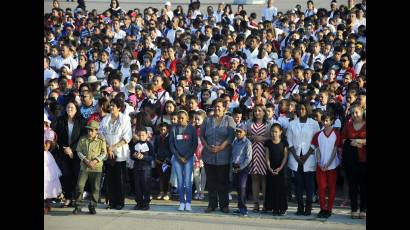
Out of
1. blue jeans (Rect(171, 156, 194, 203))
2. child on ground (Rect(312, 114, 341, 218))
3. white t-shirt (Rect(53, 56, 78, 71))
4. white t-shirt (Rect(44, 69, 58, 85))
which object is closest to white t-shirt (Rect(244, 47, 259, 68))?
white t-shirt (Rect(53, 56, 78, 71))

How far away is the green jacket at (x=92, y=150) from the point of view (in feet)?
38.8

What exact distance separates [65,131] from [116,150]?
925 mm

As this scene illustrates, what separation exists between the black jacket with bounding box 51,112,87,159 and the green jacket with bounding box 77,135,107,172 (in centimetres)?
34

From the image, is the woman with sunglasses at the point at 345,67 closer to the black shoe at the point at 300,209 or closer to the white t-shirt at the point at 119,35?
the black shoe at the point at 300,209

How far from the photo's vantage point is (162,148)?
12.7m

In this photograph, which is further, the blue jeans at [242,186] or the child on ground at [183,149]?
the child on ground at [183,149]

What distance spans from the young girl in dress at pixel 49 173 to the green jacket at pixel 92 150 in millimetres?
463

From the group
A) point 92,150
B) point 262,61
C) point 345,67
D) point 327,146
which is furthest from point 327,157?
point 262,61

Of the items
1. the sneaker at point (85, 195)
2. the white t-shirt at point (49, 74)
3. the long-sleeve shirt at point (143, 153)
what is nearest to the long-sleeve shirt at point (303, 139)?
the long-sleeve shirt at point (143, 153)

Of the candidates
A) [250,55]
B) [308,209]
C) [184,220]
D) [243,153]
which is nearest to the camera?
[184,220]

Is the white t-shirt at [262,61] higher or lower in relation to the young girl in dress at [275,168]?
higher

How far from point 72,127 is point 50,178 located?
97 cm

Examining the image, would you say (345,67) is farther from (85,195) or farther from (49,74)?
(49,74)

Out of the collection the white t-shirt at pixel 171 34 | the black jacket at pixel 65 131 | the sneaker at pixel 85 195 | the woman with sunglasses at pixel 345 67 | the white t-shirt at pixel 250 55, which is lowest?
the sneaker at pixel 85 195
